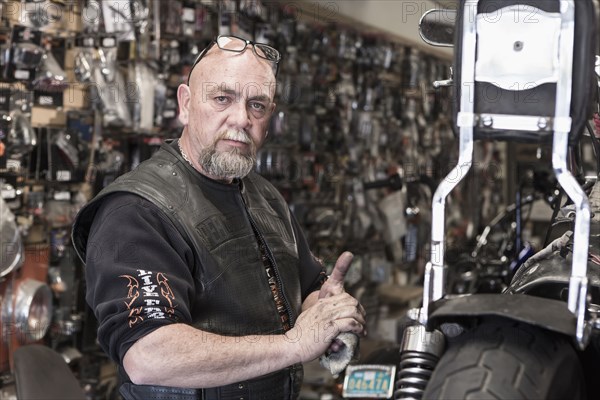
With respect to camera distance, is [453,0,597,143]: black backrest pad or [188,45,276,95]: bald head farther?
[188,45,276,95]: bald head

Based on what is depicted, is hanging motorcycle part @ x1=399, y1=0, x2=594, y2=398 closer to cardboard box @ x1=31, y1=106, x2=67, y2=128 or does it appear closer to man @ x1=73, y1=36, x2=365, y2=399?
man @ x1=73, y1=36, x2=365, y2=399

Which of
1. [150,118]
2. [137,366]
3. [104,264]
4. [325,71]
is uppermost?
[325,71]

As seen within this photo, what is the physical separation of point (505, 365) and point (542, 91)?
406 mm

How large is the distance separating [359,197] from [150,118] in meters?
2.13

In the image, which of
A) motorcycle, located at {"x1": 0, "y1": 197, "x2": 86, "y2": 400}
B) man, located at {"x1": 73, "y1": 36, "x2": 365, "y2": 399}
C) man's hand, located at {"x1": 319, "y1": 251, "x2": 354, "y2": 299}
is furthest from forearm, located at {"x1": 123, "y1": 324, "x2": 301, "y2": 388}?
motorcycle, located at {"x1": 0, "y1": 197, "x2": 86, "y2": 400}

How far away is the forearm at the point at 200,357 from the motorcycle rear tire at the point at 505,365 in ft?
1.76

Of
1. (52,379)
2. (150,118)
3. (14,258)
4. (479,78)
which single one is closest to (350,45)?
(150,118)

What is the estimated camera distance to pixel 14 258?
10.0ft

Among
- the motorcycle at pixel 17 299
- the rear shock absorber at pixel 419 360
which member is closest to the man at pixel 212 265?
the rear shock absorber at pixel 419 360

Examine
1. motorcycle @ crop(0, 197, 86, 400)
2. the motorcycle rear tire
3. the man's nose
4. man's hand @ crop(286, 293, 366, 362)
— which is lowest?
motorcycle @ crop(0, 197, 86, 400)

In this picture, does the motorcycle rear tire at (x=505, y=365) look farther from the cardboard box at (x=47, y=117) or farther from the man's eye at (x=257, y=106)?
the cardboard box at (x=47, y=117)

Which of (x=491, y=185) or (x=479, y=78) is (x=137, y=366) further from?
(x=491, y=185)

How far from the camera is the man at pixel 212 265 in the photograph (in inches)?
66.5

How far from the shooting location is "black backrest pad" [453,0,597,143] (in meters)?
1.21
